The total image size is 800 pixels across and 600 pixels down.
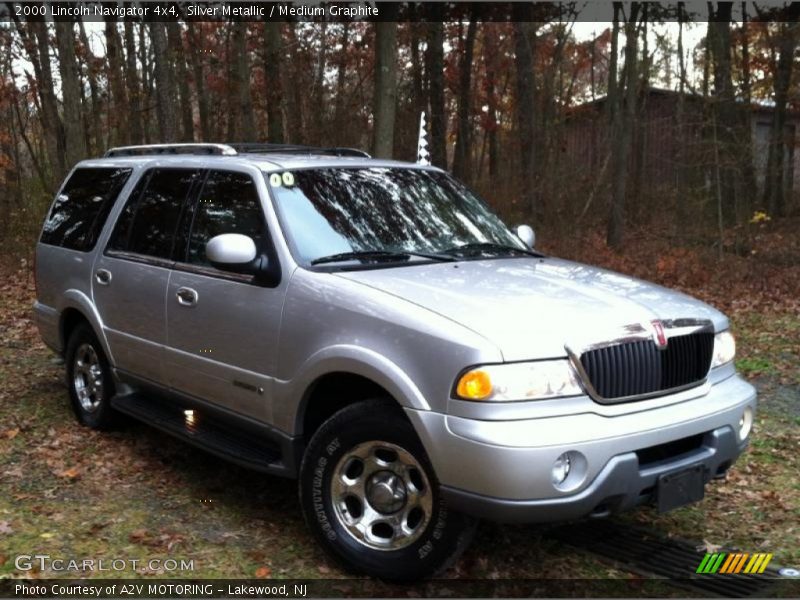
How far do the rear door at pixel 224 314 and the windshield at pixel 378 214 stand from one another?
23 cm

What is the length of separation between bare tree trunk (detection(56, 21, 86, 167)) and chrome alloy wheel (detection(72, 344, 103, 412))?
9.60 m

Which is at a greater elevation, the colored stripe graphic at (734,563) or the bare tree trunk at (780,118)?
the bare tree trunk at (780,118)

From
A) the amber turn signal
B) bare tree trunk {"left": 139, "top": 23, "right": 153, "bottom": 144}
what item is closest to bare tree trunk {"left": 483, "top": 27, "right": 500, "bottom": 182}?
bare tree trunk {"left": 139, "top": 23, "right": 153, "bottom": 144}

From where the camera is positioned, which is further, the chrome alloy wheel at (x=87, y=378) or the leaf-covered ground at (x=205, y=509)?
the chrome alloy wheel at (x=87, y=378)

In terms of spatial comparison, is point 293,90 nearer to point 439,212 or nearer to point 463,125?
point 463,125

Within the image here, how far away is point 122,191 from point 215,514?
8.36 feet

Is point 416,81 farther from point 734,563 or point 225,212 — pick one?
point 734,563

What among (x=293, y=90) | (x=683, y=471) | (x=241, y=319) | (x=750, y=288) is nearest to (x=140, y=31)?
(x=293, y=90)

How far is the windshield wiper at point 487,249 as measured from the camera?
486 centimetres

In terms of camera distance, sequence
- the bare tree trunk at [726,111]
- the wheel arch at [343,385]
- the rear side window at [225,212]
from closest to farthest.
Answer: the wheel arch at [343,385] < the rear side window at [225,212] < the bare tree trunk at [726,111]

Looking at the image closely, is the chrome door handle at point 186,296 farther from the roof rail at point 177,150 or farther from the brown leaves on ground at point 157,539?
the brown leaves on ground at point 157,539

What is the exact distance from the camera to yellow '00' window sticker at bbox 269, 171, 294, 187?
15.7 feet

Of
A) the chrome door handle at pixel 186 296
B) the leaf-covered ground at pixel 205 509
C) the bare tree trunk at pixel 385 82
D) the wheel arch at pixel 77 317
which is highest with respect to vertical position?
the bare tree trunk at pixel 385 82

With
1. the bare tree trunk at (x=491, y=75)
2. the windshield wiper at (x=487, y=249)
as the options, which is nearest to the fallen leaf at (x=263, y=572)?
the windshield wiper at (x=487, y=249)
